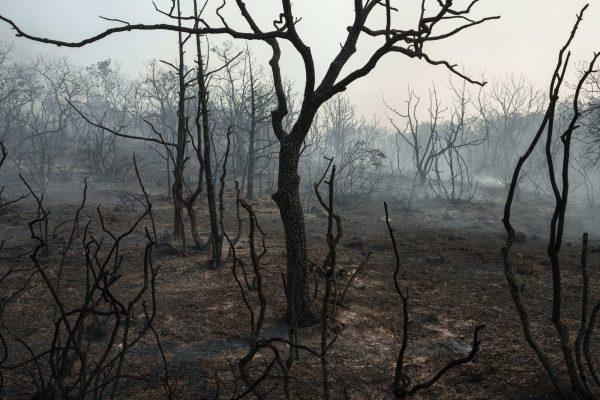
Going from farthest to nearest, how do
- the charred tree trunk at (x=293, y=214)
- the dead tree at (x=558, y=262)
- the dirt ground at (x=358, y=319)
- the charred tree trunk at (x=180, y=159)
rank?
the charred tree trunk at (x=180, y=159)
the charred tree trunk at (x=293, y=214)
the dirt ground at (x=358, y=319)
the dead tree at (x=558, y=262)

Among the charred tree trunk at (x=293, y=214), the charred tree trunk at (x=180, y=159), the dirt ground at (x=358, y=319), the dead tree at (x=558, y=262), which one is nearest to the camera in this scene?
the dead tree at (x=558, y=262)

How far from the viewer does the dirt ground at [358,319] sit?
3.15 meters

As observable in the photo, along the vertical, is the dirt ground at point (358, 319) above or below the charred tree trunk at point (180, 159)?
below

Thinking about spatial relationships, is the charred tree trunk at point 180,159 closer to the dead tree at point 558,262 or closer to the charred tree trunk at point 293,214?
the charred tree trunk at point 293,214

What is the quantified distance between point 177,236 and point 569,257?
8535mm

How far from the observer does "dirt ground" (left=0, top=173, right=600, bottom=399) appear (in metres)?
3.15

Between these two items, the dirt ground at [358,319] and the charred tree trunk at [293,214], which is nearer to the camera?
the dirt ground at [358,319]

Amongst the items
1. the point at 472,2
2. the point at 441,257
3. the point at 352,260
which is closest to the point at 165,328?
the point at 352,260

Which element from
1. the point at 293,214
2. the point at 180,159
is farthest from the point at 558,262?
the point at 180,159

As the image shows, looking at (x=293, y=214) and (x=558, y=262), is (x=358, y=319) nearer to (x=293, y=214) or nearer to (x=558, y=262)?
(x=293, y=214)

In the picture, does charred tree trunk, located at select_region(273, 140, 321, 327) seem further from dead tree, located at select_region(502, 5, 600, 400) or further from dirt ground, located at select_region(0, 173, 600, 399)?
dead tree, located at select_region(502, 5, 600, 400)

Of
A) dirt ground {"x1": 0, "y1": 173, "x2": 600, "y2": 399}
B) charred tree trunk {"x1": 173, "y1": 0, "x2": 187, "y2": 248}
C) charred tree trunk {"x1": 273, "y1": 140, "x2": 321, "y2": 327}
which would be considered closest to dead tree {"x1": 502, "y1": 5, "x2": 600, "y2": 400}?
dirt ground {"x1": 0, "y1": 173, "x2": 600, "y2": 399}

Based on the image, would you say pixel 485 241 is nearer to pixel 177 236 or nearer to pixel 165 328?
pixel 177 236

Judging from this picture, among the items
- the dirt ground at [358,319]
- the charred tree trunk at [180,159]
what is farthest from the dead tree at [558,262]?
the charred tree trunk at [180,159]
